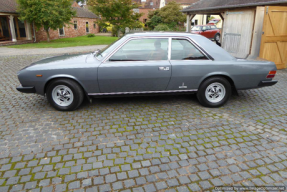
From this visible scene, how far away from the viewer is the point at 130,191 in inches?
103

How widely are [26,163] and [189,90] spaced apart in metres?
3.36

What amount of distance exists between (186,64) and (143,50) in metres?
0.95

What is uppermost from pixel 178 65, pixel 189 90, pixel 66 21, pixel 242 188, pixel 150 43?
pixel 66 21

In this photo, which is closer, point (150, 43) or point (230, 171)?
point (230, 171)

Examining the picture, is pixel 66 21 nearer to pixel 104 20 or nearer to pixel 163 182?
pixel 104 20

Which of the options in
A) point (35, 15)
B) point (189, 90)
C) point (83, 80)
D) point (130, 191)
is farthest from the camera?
point (35, 15)

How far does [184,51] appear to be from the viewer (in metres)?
A: 4.80

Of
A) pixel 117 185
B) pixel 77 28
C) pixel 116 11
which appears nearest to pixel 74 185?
pixel 117 185

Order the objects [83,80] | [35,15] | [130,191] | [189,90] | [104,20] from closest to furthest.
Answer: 1. [130,191]
2. [83,80]
3. [189,90]
4. [35,15]
5. [104,20]

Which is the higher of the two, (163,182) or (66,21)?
(66,21)

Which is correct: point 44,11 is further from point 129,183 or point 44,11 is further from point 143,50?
point 129,183

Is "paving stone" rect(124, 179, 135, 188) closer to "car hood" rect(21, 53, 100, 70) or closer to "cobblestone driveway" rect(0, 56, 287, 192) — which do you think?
"cobblestone driveway" rect(0, 56, 287, 192)

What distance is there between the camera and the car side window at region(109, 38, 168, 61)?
4629mm

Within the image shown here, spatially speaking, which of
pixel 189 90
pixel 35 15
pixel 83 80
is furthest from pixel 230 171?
pixel 35 15
